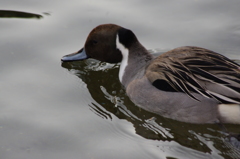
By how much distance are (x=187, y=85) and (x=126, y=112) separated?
0.97 m

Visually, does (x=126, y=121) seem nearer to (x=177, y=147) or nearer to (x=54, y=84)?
(x=177, y=147)

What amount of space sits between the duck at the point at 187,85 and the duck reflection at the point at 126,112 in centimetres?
10

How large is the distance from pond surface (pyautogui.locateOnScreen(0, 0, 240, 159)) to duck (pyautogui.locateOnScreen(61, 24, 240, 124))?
170 millimetres

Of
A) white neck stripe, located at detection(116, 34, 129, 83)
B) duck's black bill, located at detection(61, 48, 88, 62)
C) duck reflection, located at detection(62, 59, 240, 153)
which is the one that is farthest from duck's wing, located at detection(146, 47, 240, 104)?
duck's black bill, located at detection(61, 48, 88, 62)

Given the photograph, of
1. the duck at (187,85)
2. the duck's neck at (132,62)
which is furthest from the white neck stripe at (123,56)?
the duck at (187,85)

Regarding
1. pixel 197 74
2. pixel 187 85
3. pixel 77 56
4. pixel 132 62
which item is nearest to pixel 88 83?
pixel 77 56

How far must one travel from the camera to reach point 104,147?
547 centimetres

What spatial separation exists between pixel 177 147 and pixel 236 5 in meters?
4.09

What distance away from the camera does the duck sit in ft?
18.5

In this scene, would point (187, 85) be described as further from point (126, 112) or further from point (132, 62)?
point (132, 62)

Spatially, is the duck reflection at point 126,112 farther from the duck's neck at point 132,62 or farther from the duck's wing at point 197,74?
the duck's wing at point 197,74

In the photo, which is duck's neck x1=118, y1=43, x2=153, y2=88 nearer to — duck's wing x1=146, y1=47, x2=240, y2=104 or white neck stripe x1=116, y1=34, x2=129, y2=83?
white neck stripe x1=116, y1=34, x2=129, y2=83

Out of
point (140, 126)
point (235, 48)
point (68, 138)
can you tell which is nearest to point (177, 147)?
point (140, 126)

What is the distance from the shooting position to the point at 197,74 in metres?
→ 5.79
